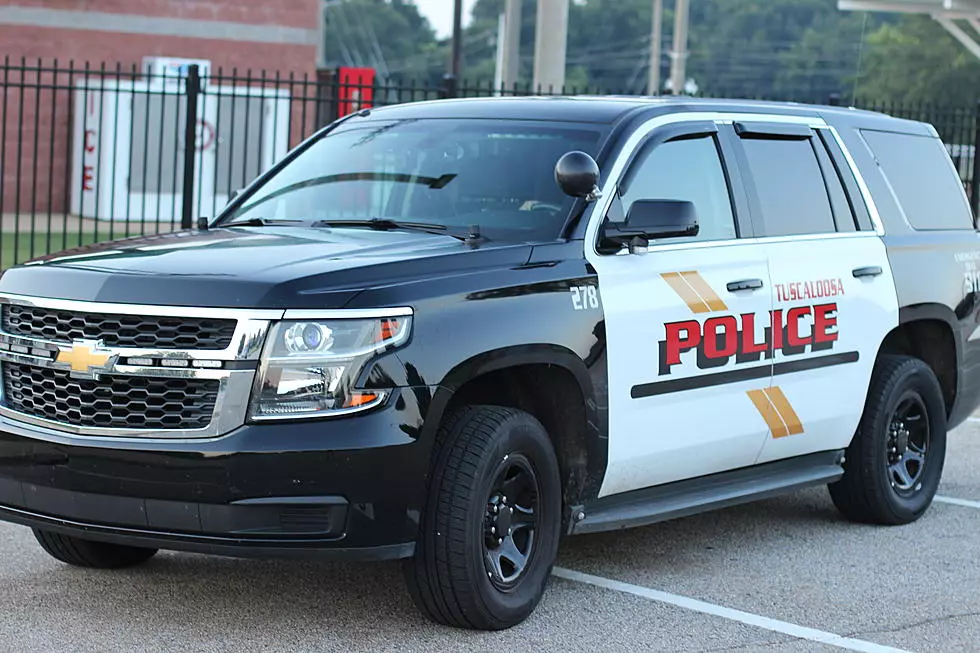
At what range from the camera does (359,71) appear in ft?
87.0

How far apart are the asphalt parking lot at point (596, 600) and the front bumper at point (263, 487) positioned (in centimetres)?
42

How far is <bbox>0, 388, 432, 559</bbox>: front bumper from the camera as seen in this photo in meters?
4.92

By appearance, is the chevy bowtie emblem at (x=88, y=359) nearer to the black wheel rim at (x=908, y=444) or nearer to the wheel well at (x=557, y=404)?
the wheel well at (x=557, y=404)

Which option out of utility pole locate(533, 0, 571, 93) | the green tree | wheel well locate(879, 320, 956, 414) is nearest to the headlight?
wheel well locate(879, 320, 956, 414)

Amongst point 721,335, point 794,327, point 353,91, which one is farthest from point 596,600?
point 353,91

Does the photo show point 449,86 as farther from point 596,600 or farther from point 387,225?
point 596,600

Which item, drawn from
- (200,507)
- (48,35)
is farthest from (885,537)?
(48,35)

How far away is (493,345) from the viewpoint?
5.34 m

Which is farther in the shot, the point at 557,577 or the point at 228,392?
the point at 557,577

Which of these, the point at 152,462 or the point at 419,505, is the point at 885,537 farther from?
the point at 152,462

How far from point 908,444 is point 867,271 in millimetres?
1033

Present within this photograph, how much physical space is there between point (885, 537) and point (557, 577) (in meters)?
1.89

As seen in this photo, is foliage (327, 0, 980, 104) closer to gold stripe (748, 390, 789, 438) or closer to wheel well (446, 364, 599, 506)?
gold stripe (748, 390, 789, 438)

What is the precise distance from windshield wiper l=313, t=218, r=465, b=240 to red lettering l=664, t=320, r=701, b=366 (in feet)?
2.89
